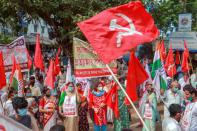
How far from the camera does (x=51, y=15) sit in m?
14.4

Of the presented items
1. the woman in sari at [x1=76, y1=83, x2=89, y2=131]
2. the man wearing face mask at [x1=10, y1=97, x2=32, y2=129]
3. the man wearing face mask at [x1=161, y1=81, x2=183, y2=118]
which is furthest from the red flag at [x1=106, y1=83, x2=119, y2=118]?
the man wearing face mask at [x1=10, y1=97, x2=32, y2=129]

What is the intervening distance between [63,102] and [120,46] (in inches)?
167

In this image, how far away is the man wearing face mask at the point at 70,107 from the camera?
9.71 metres

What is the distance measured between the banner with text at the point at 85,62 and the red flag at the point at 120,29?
296cm

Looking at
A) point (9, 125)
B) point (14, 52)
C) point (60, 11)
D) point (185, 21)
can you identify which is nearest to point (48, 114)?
point (14, 52)

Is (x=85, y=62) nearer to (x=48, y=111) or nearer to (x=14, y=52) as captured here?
(x=48, y=111)

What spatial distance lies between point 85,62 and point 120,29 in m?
3.11

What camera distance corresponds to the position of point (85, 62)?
9.02m

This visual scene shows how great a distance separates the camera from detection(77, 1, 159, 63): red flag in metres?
5.82

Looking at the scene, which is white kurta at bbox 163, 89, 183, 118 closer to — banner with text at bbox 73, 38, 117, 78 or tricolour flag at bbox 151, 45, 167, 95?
tricolour flag at bbox 151, 45, 167, 95

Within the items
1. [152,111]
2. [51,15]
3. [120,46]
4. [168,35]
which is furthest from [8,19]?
[168,35]

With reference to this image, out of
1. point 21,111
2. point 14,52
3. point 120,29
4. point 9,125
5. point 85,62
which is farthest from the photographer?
point 14,52

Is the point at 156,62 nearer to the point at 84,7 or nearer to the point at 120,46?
the point at 84,7

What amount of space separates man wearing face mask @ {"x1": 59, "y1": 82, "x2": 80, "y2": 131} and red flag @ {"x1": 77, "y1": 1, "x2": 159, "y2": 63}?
395cm
